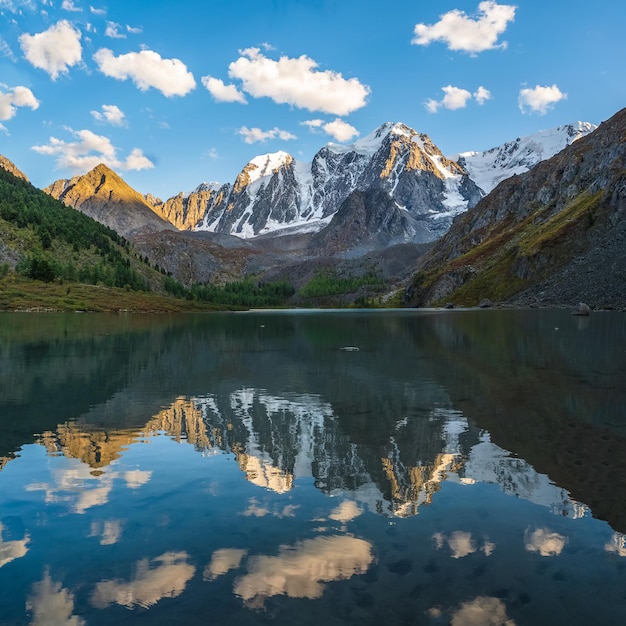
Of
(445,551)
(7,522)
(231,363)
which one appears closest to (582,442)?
(445,551)

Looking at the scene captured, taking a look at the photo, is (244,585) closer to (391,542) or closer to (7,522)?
(391,542)

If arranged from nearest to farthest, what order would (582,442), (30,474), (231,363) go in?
(30,474) → (582,442) → (231,363)

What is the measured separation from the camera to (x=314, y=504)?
14.5 metres

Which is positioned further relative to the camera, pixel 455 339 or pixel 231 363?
pixel 455 339

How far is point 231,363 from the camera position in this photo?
156 ft

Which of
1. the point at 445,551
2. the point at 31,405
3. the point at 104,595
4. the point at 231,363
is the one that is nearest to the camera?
the point at 104,595

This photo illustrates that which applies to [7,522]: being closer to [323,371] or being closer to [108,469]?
[108,469]

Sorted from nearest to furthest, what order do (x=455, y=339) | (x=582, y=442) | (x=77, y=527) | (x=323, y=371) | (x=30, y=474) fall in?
1. (x=77, y=527)
2. (x=30, y=474)
3. (x=582, y=442)
4. (x=323, y=371)
5. (x=455, y=339)

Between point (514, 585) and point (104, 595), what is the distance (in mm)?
8210

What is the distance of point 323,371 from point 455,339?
3406 cm

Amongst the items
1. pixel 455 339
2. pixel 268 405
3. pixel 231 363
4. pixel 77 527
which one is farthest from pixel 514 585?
pixel 455 339

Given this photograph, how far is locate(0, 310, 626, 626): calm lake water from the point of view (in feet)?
31.7

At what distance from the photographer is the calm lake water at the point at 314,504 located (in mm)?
9664

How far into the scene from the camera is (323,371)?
41.5 meters
